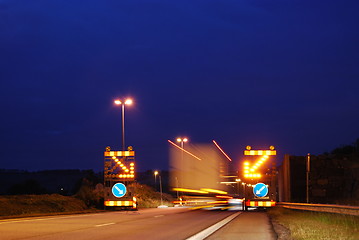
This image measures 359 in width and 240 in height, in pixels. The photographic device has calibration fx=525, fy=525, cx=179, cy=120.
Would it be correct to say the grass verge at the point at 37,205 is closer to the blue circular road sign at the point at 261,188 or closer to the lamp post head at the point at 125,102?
the lamp post head at the point at 125,102

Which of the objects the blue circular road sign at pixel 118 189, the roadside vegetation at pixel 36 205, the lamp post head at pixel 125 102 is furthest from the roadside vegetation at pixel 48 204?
the lamp post head at pixel 125 102

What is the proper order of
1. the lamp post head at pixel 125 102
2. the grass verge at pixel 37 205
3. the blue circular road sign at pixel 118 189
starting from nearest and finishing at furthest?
the grass verge at pixel 37 205
the blue circular road sign at pixel 118 189
the lamp post head at pixel 125 102

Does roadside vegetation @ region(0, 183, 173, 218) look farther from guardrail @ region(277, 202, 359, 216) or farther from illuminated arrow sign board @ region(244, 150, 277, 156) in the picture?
guardrail @ region(277, 202, 359, 216)

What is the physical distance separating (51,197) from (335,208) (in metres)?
20.9

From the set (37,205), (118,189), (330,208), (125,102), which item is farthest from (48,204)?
(330,208)

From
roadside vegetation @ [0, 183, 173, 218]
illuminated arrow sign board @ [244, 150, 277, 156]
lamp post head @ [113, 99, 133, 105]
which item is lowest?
roadside vegetation @ [0, 183, 173, 218]

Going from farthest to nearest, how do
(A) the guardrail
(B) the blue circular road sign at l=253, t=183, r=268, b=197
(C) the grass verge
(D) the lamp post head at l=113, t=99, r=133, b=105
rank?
(D) the lamp post head at l=113, t=99, r=133, b=105, (B) the blue circular road sign at l=253, t=183, r=268, b=197, (C) the grass verge, (A) the guardrail

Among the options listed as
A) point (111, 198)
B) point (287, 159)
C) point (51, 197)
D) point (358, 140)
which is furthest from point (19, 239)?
point (358, 140)

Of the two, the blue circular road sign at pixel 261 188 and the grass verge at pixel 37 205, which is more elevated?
the blue circular road sign at pixel 261 188

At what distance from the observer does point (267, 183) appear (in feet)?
113

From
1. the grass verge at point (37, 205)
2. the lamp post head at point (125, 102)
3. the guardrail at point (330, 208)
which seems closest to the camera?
the guardrail at point (330, 208)

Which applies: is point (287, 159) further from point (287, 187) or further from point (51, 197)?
point (51, 197)

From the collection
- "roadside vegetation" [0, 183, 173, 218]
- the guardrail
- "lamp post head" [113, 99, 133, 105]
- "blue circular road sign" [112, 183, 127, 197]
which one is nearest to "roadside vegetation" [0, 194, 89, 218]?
"roadside vegetation" [0, 183, 173, 218]

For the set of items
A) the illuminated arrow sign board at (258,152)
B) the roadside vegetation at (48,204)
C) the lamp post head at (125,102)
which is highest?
the lamp post head at (125,102)
